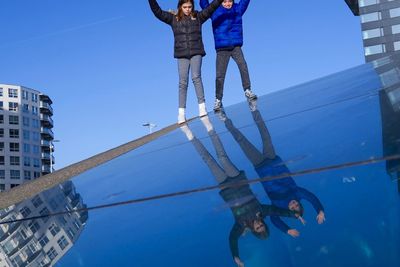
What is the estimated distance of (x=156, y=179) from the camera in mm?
3422

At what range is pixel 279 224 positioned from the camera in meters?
1.87

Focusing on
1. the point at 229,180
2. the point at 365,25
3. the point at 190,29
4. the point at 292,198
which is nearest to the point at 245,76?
the point at 190,29

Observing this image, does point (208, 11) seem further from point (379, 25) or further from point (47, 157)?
point (47, 157)

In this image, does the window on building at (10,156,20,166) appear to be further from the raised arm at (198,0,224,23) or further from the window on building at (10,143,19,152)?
the raised arm at (198,0,224,23)

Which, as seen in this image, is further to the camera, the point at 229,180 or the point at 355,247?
the point at 229,180

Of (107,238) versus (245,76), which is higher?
(245,76)

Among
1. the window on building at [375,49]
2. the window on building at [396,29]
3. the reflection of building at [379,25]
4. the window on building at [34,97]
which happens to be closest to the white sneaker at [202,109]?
the reflection of building at [379,25]

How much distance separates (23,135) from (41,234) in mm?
101205

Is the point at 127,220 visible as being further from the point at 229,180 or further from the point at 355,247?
the point at 355,247

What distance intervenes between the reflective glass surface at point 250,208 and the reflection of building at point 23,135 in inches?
3691

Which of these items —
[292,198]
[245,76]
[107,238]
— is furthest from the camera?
[245,76]

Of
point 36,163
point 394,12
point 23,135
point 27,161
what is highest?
point 394,12

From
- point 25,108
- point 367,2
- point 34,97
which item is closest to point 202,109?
point 367,2

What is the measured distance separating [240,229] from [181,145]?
2.92 meters
